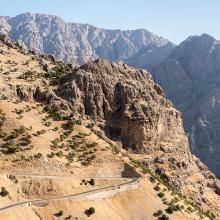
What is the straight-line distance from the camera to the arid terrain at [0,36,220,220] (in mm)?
68312

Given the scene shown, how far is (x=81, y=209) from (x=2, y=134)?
19591 mm

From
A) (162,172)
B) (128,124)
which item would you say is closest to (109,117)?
(128,124)

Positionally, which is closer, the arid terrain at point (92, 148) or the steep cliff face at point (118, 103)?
the arid terrain at point (92, 148)

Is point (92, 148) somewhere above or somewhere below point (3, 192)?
below

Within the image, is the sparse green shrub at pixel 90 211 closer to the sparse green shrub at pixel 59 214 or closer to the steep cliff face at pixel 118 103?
the sparse green shrub at pixel 59 214

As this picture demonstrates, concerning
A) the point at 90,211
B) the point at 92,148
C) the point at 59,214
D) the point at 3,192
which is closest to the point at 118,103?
the point at 92,148

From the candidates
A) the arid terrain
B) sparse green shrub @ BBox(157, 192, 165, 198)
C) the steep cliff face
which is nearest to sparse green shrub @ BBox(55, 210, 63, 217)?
the arid terrain

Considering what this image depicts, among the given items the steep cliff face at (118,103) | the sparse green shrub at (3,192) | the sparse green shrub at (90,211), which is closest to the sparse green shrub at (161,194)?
the sparse green shrub at (90,211)

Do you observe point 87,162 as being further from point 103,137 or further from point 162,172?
point 162,172

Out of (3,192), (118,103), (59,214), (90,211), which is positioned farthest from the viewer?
(118,103)

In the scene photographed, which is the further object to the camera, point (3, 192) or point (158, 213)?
point (158, 213)

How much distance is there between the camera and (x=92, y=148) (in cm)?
8325

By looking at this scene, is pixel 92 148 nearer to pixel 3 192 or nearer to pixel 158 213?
pixel 158 213

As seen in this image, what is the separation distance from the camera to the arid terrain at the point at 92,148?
6831 centimetres
